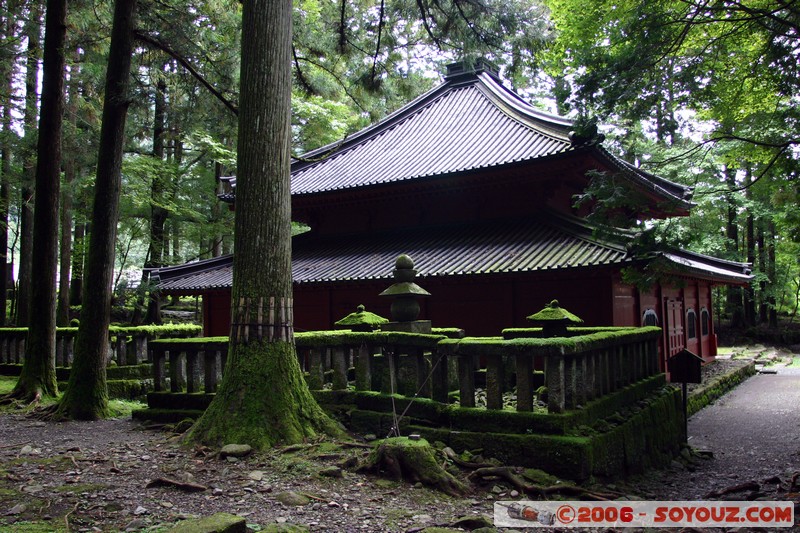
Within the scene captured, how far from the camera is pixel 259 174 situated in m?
6.38

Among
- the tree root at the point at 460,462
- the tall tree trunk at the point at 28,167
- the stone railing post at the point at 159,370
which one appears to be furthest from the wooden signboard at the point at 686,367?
the tall tree trunk at the point at 28,167

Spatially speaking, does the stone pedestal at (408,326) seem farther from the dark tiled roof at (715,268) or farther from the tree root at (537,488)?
the dark tiled roof at (715,268)

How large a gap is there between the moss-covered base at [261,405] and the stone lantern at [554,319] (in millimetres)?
2959

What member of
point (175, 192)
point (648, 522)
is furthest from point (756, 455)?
point (175, 192)

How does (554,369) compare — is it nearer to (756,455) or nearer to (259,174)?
(259,174)

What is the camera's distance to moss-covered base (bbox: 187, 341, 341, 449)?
581 centimetres

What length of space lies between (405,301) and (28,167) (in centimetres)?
1515

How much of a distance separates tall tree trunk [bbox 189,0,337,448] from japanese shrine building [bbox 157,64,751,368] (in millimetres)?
3717

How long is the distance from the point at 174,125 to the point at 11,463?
565 inches

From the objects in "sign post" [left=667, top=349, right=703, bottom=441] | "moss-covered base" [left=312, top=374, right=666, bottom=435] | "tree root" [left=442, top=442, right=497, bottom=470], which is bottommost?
"tree root" [left=442, top=442, right=497, bottom=470]

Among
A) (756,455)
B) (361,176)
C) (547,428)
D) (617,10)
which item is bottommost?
(756,455)

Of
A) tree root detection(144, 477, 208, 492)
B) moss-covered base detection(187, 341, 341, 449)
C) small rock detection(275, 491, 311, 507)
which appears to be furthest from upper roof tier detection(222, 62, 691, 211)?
small rock detection(275, 491, 311, 507)

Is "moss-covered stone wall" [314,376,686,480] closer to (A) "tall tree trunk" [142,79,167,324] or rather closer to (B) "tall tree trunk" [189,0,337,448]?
(B) "tall tree trunk" [189,0,337,448]

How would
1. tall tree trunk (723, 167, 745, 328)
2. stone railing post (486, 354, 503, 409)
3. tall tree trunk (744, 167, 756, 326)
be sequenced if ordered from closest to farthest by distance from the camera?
1. stone railing post (486, 354, 503, 409)
2. tall tree trunk (723, 167, 745, 328)
3. tall tree trunk (744, 167, 756, 326)
